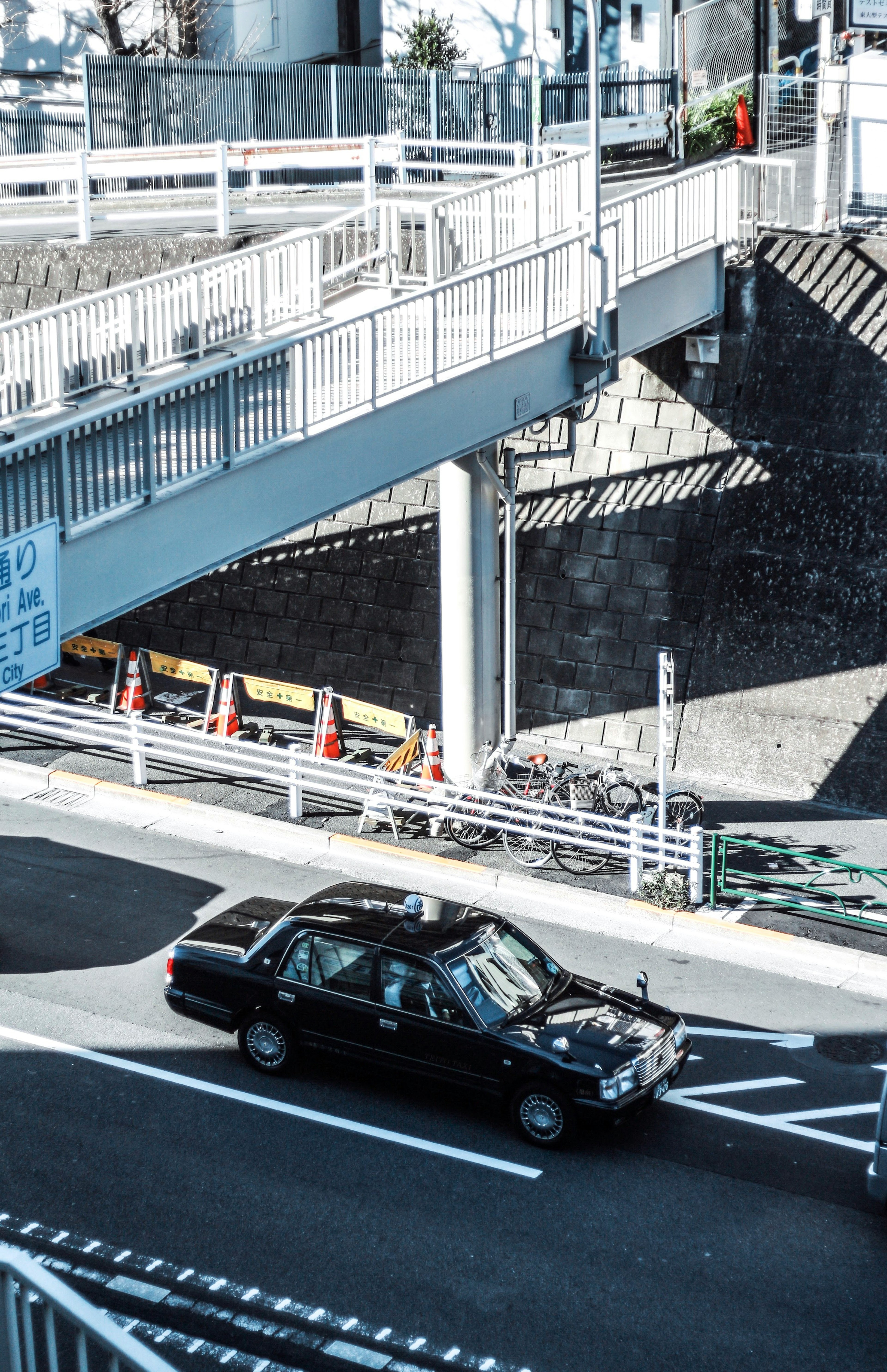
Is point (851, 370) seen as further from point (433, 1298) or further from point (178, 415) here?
point (433, 1298)

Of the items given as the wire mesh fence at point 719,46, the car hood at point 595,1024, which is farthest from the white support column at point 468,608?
the wire mesh fence at point 719,46

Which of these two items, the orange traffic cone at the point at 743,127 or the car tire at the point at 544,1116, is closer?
the car tire at the point at 544,1116

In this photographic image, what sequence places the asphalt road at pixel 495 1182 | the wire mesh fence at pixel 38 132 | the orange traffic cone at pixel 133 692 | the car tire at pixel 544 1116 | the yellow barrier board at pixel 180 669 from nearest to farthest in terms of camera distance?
the asphalt road at pixel 495 1182, the car tire at pixel 544 1116, the orange traffic cone at pixel 133 692, the yellow barrier board at pixel 180 669, the wire mesh fence at pixel 38 132

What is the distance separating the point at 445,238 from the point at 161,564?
6.35 metres

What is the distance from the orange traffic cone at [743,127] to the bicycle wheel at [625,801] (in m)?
13.6

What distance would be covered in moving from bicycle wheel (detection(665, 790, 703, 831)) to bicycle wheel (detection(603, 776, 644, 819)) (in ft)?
0.98

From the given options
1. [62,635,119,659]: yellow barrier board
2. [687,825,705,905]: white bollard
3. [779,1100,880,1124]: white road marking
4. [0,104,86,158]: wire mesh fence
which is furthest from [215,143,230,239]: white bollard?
[779,1100,880,1124]: white road marking

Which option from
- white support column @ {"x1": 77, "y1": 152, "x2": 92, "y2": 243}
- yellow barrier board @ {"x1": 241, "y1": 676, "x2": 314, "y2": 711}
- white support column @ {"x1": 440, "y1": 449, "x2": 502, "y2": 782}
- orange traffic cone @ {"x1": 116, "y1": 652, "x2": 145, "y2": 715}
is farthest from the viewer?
white support column @ {"x1": 77, "y1": 152, "x2": 92, "y2": 243}

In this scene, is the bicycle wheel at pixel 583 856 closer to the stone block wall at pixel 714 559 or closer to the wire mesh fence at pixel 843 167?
the stone block wall at pixel 714 559

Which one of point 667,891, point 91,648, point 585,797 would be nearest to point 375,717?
point 585,797

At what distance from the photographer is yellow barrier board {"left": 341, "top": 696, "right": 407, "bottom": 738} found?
1788 centimetres

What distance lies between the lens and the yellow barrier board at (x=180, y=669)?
62.4ft

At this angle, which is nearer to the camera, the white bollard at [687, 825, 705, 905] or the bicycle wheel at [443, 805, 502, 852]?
the white bollard at [687, 825, 705, 905]

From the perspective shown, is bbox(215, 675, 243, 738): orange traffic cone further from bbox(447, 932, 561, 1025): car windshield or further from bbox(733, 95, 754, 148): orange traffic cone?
bbox(733, 95, 754, 148): orange traffic cone
